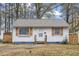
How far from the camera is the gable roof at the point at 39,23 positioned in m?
142

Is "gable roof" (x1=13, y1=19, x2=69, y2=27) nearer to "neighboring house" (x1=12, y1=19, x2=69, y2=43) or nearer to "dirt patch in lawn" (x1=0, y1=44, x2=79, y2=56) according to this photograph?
"neighboring house" (x1=12, y1=19, x2=69, y2=43)

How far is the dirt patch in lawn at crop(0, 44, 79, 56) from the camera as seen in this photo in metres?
142

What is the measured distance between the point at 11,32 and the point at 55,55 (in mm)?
518

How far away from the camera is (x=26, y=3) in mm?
142375

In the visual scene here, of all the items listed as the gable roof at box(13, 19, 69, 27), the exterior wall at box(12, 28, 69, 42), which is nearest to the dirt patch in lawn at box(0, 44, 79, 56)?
the exterior wall at box(12, 28, 69, 42)

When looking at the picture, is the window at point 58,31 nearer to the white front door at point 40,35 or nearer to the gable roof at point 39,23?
the gable roof at point 39,23

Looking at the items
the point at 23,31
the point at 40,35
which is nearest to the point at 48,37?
the point at 40,35

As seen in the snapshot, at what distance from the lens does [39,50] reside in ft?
467

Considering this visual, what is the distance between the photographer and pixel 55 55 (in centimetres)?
14238

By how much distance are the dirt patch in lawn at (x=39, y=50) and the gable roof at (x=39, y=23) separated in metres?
0.21

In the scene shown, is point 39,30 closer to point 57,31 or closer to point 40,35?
point 40,35

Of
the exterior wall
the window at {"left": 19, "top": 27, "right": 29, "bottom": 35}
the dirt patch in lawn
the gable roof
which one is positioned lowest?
the dirt patch in lawn

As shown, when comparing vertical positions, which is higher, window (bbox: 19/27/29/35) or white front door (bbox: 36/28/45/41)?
window (bbox: 19/27/29/35)

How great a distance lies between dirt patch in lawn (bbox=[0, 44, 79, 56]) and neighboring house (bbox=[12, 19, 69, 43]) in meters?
0.06
